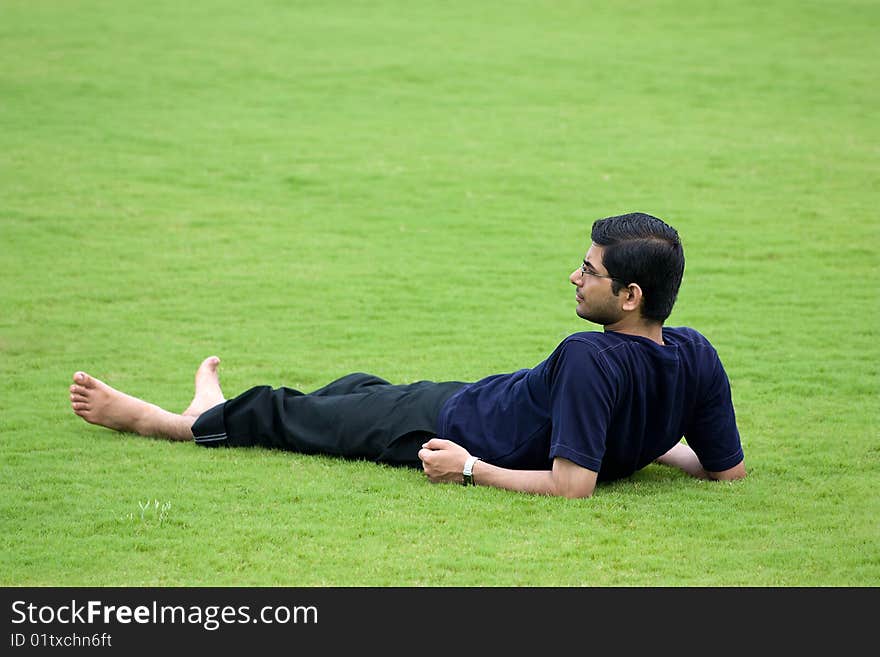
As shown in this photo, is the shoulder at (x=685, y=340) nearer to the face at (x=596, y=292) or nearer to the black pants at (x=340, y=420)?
the face at (x=596, y=292)

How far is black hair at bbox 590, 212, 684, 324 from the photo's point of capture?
488cm

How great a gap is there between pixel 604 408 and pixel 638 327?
1.44 ft

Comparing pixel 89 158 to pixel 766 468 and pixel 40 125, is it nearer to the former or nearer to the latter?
pixel 40 125

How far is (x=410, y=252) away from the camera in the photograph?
10961 millimetres

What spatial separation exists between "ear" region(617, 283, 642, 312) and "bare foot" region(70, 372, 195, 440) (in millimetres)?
2324

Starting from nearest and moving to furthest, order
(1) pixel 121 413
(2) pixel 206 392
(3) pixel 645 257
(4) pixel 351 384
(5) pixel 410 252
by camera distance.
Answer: (3) pixel 645 257
(4) pixel 351 384
(1) pixel 121 413
(2) pixel 206 392
(5) pixel 410 252

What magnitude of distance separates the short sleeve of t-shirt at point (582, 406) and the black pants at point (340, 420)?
2.55 ft

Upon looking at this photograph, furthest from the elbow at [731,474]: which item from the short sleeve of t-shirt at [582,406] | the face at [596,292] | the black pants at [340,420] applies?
the black pants at [340,420]

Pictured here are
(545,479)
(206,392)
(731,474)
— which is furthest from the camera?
(206,392)

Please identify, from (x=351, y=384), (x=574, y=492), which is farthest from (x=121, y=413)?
(x=574, y=492)

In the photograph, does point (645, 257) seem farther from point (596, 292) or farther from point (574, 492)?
point (574, 492)

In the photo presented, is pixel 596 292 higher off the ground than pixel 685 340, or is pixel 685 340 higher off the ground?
pixel 596 292

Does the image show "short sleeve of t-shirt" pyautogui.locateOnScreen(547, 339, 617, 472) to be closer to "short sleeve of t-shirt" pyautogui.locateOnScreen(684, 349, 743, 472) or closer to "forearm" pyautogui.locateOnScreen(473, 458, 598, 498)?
"forearm" pyautogui.locateOnScreen(473, 458, 598, 498)

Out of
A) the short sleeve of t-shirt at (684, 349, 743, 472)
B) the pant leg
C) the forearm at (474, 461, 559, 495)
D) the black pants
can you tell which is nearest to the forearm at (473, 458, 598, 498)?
the forearm at (474, 461, 559, 495)
